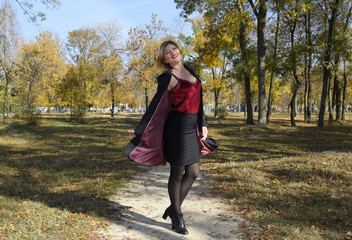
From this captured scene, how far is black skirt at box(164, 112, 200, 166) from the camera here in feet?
11.0

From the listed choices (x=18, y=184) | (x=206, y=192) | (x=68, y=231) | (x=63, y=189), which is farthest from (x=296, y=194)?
(x=18, y=184)

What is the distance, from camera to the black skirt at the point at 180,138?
3361 mm

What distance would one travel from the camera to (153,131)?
11.1 ft

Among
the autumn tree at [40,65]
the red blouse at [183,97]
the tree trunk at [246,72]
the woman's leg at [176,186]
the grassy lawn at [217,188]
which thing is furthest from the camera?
the autumn tree at [40,65]

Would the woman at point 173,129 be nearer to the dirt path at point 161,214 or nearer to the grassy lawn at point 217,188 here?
the dirt path at point 161,214

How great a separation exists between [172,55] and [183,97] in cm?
56

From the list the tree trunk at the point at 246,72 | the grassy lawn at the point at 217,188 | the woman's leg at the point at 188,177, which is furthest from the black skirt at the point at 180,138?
the tree trunk at the point at 246,72

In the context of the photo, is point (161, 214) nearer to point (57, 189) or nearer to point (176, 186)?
point (176, 186)

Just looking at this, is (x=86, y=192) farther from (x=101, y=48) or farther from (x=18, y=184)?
(x=101, y=48)

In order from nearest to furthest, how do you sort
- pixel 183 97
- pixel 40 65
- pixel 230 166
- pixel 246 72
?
1. pixel 183 97
2. pixel 230 166
3. pixel 246 72
4. pixel 40 65

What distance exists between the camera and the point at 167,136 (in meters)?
3.43

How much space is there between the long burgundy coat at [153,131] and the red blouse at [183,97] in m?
0.07

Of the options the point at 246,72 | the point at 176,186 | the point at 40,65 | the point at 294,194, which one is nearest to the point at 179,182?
the point at 176,186

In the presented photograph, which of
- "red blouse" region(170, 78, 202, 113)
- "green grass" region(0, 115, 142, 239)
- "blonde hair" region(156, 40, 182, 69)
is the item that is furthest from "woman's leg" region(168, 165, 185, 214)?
"blonde hair" region(156, 40, 182, 69)
